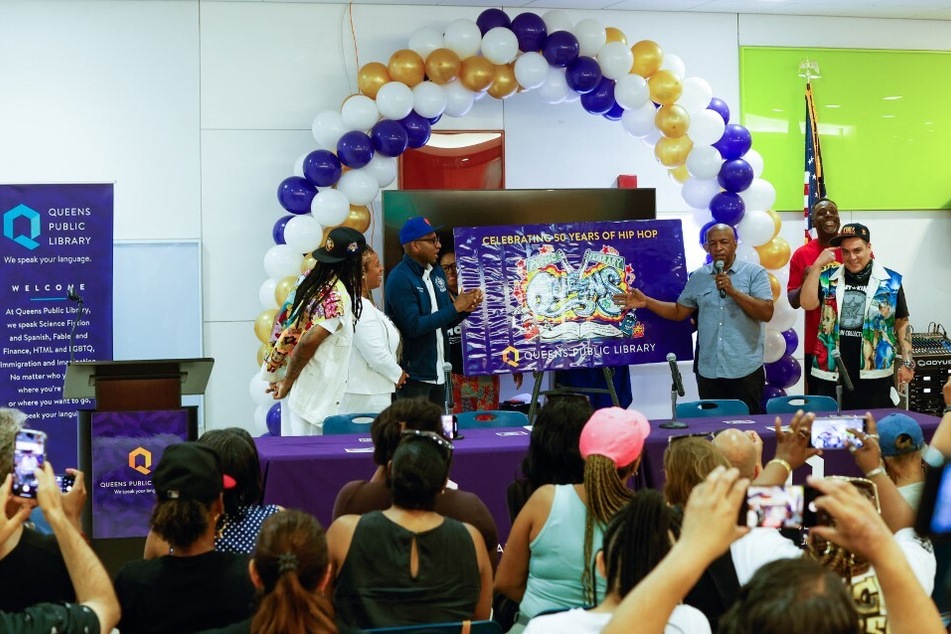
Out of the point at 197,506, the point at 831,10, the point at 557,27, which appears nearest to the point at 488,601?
the point at 197,506

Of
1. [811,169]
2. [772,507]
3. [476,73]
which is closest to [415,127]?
[476,73]

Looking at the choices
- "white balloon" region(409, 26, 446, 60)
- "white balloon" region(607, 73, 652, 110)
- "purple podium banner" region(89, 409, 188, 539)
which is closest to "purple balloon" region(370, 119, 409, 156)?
"white balloon" region(409, 26, 446, 60)

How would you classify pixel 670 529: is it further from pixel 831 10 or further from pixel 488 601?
pixel 831 10

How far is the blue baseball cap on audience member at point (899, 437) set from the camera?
3254 millimetres

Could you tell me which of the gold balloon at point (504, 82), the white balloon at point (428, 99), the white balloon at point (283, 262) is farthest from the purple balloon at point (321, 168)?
the gold balloon at point (504, 82)

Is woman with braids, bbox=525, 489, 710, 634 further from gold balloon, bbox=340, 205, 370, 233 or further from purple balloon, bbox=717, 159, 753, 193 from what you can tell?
purple balloon, bbox=717, 159, 753, 193

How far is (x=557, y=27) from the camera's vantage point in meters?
7.37

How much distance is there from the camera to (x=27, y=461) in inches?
96.8

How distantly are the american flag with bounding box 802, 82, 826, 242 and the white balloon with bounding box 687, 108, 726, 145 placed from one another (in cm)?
126

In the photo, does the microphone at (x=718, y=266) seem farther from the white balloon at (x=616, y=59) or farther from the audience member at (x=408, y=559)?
the audience member at (x=408, y=559)

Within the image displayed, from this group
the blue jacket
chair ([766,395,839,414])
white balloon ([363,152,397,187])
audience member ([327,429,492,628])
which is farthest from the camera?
white balloon ([363,152,397,187])

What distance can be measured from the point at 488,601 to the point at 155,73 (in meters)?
5.53

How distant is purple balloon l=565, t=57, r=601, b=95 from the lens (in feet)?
23.9

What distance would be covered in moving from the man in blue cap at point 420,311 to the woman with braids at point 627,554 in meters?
4.11
